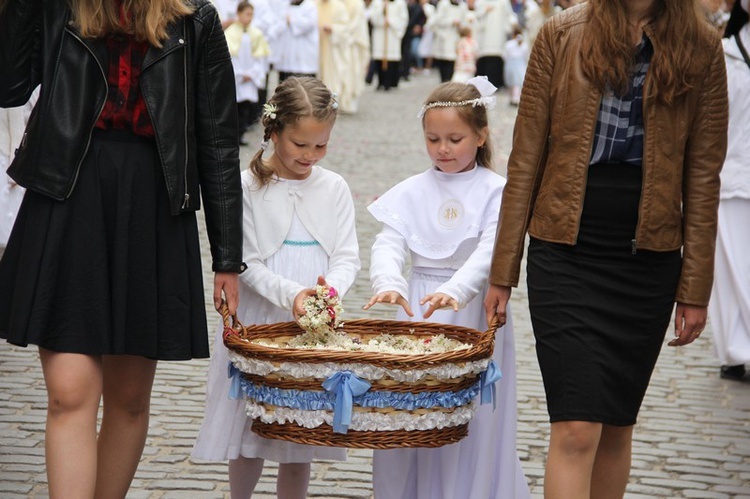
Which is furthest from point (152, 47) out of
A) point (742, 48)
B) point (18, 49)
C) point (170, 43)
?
point (742, 48)

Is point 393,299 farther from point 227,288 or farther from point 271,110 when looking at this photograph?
point 271,110

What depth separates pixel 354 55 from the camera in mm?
23625

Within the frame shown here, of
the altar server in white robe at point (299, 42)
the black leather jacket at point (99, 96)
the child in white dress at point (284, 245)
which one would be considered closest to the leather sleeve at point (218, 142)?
the black leather jacket at point (99, 96)

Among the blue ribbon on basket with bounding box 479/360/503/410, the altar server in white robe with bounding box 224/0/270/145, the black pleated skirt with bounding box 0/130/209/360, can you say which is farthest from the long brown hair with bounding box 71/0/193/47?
the altar server in white robe with bounding box 224/0/270/145

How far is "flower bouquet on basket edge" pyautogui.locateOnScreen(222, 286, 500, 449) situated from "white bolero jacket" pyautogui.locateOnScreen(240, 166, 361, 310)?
45 cm

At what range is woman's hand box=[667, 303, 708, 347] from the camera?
13.0 ft

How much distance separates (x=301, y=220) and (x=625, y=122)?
1243 mm

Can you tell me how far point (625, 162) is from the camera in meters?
3.86

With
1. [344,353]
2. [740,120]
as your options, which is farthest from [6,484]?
[740,120]

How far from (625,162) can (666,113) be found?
0.18m

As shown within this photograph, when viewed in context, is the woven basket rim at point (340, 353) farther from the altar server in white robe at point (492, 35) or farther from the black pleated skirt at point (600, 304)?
the altar server in white robe at point (492, 35)

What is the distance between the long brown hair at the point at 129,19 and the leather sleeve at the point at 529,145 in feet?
3.49

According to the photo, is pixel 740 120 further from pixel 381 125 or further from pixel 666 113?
pixel 381 125

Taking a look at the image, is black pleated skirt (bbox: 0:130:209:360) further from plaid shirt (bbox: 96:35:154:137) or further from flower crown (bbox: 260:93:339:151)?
flower crown (bbox: 260:93:339:151)
